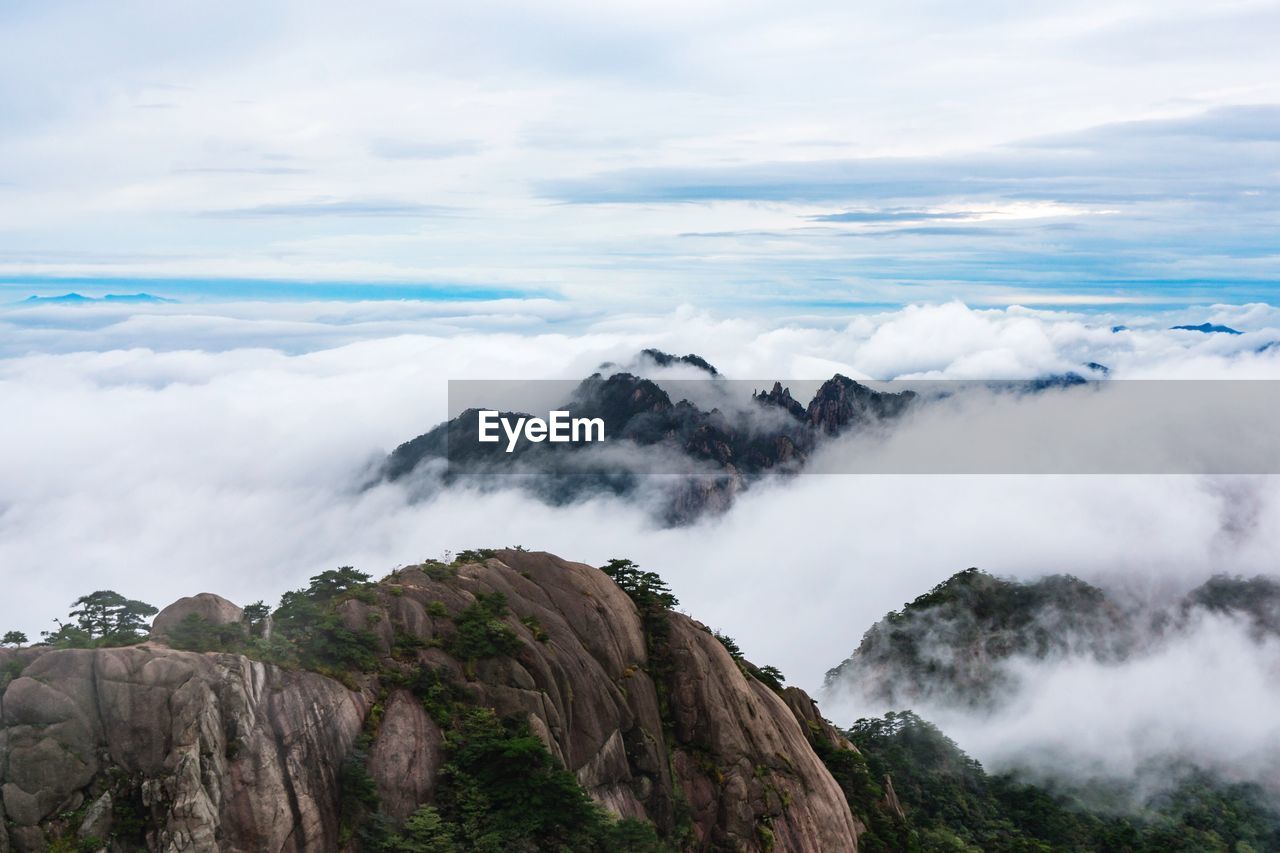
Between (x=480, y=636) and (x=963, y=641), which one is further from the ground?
(x=480, y=636)

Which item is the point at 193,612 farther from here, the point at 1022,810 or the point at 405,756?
the point at 1022,810

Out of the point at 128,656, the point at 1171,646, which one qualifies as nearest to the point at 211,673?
the point at 128,656

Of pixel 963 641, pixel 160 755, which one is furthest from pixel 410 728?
pixel 963 641

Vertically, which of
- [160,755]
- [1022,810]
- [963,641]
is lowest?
[963,641]

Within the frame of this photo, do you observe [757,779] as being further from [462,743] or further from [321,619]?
[321,619]

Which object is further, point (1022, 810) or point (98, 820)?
point (1022, 810)

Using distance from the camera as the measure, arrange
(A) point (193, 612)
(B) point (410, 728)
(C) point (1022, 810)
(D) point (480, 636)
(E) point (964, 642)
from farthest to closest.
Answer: (E) point (964, 642)
(C) point (1022, 810)
(D) point (480, 636)
(B) point (410, 728)
(A) point (193, 612)

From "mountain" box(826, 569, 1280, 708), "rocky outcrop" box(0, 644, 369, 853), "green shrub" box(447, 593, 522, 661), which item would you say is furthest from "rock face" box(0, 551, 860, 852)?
"mountain" box(826, 569, 1280, 708)
